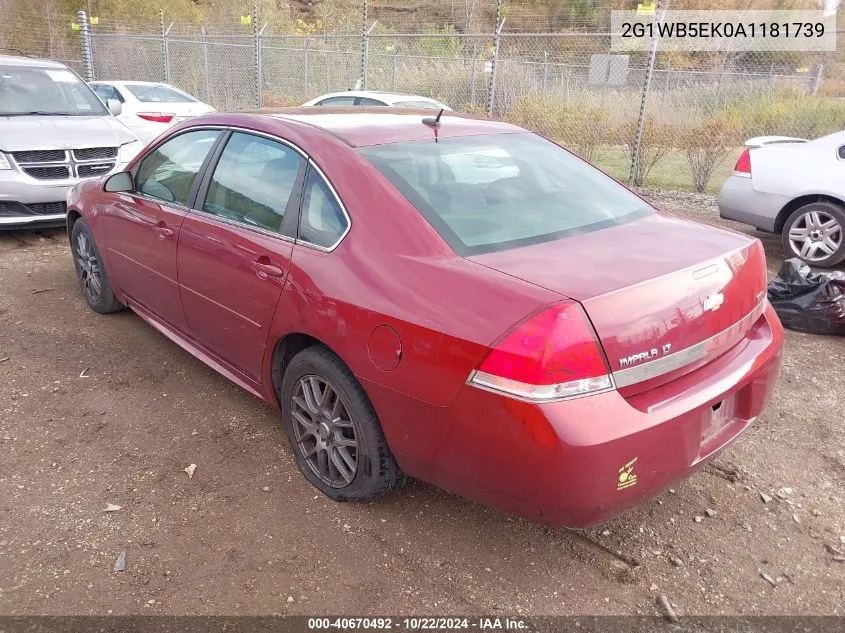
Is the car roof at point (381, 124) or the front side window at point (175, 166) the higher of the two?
the car roof at point (381, 124)

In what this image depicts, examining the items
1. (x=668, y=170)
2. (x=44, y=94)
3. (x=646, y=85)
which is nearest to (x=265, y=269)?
(x=44, y=94)

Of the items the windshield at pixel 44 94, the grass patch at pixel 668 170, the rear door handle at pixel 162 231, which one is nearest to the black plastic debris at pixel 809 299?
the rear door handle at pixel 162 231

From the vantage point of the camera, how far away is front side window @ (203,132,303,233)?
3.04 meters

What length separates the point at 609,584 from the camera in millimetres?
2510

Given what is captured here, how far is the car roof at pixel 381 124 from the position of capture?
3.03m

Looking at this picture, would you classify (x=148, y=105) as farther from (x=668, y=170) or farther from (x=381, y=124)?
(x=668, y=170)

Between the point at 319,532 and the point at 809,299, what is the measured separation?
13.0 ft

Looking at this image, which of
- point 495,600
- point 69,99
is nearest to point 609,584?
point 495,600

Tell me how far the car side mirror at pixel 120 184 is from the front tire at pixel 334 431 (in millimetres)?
1885

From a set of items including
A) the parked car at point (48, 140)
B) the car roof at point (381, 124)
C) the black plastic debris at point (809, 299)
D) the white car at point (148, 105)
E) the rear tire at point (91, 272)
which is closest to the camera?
the car roof at point (381, 124)

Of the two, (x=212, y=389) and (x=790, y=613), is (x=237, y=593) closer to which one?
(x=212, y=389)

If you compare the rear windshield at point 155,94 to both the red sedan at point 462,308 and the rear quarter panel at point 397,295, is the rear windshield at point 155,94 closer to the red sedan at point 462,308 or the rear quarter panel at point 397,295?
the red sedan at point 462,308

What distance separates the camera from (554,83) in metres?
14.2

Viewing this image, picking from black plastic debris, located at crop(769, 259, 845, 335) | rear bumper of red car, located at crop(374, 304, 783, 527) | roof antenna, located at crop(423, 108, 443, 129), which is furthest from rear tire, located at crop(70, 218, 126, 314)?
black plastic debris, located at crop(769, 259, 845, 335)
